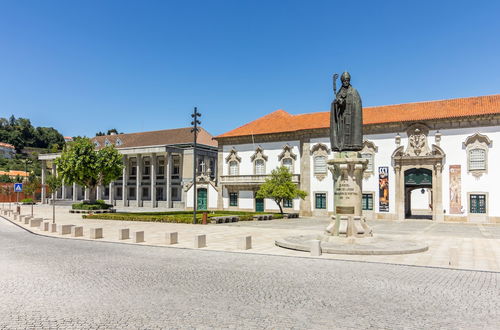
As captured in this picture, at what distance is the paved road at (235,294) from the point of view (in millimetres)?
6949

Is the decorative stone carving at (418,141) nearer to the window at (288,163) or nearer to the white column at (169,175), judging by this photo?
the window at (288,163)

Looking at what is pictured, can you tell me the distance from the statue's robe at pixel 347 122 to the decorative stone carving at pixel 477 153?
23123 millimetres

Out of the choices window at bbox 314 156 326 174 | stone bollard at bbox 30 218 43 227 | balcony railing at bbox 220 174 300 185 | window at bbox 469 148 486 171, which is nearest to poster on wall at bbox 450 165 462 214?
window at bbox 469 148 486 171

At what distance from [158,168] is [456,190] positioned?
153 feet

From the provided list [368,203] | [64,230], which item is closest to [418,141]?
[368,203]

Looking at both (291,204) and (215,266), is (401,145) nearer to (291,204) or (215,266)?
(291,204)

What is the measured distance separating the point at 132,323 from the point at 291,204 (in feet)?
124

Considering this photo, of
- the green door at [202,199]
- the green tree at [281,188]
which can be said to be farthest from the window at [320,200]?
the green door at [202,199]

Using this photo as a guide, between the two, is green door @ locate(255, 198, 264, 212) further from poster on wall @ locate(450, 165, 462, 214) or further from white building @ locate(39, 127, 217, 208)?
poster on wall @ locate(450, 165, 462, 214)

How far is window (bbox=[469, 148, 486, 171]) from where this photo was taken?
34.8 m

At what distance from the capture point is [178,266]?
1241 cm

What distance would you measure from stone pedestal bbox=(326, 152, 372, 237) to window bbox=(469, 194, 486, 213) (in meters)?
23.4

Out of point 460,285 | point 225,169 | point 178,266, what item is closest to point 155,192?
point 225,169

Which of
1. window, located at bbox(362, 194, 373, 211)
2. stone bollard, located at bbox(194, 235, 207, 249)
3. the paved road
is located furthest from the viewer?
window, located at bbox(362, 194, 373, 211)
